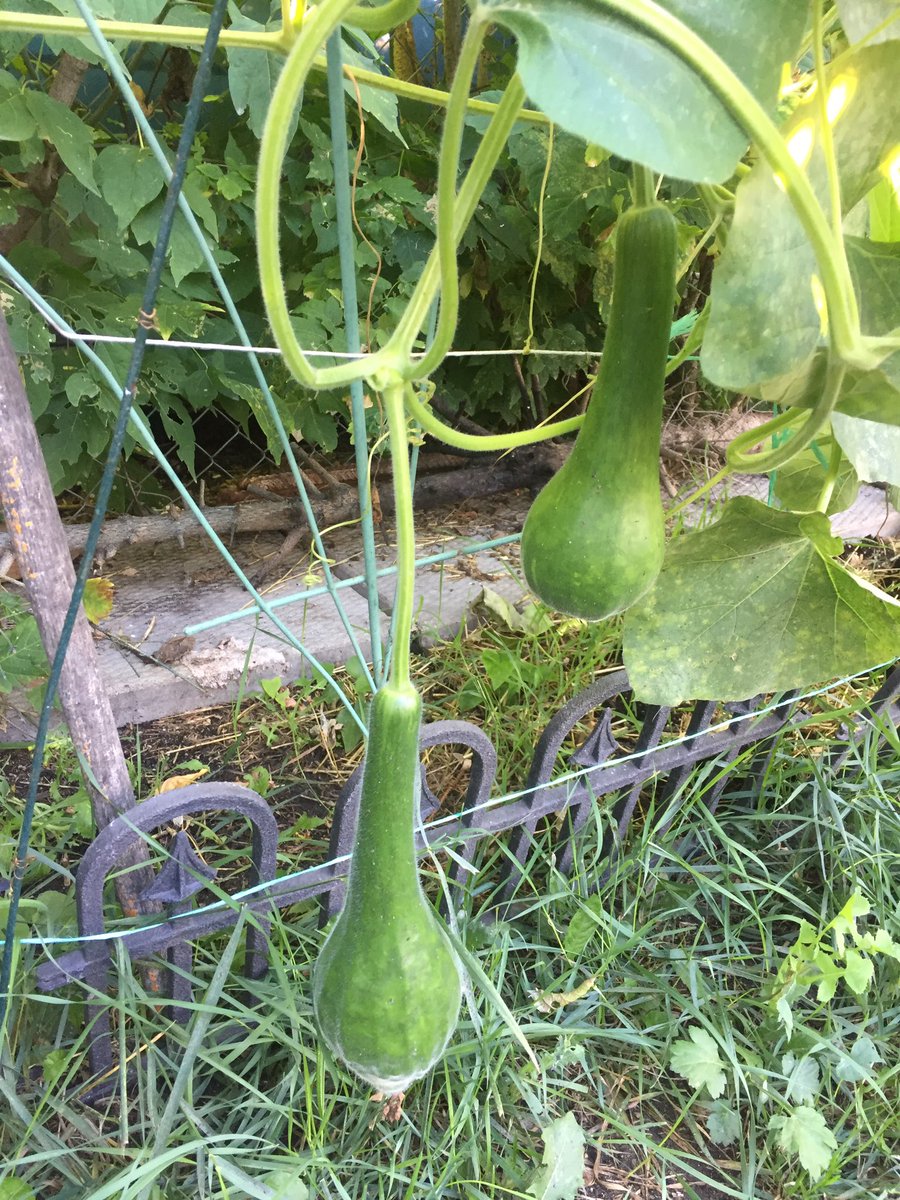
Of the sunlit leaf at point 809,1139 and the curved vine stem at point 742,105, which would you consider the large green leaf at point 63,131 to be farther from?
the sunlit leaf at point 809,1139

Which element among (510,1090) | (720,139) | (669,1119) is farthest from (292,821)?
(720,139)

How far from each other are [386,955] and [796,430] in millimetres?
407

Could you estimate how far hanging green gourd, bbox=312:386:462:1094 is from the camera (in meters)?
0.44

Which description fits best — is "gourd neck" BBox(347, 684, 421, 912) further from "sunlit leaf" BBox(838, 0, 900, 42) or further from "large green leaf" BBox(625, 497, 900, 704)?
"sunlit leaf" BBox(838, 0, 900, 42)

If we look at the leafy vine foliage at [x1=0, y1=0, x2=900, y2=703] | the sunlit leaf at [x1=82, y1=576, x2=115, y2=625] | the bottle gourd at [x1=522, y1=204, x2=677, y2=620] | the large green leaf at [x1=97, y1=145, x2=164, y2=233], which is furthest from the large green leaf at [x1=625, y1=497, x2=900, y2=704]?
the large green leaf at [x1=97, y1=145, x2=164, y2=233]

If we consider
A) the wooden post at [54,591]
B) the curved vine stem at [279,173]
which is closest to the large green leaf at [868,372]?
the curved vine stem at [279,173]

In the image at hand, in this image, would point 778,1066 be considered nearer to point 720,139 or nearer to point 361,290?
point 720,139

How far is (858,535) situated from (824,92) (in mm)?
1637

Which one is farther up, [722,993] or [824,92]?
[824,92]

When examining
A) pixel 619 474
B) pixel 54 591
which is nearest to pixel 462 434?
pixel 619 474

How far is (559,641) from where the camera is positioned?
4.99 ft

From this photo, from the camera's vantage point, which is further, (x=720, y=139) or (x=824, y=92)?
(x=824, y=92)

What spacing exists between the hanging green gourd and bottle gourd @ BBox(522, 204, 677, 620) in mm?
146

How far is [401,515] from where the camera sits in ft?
1.25
